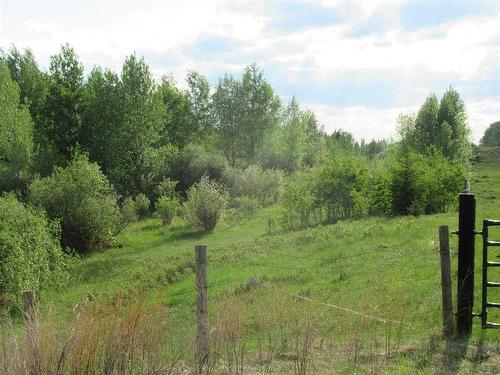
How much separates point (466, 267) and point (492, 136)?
152621mm

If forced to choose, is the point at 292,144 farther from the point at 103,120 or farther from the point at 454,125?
the point at 103,120

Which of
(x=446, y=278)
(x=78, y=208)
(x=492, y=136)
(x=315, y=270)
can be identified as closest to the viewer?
(x=446, y=278)

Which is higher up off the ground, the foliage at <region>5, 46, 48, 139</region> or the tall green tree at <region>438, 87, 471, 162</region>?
the foliage at <region>5, 46, 48, 139</region>

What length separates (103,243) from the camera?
3306 cm

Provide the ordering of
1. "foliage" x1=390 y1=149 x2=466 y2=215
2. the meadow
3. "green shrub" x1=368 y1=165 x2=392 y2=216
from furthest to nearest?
"green shrub" x1=368 y1=165 x2=392 y2=216 → "foliage" x1=390 y1=149 x2=466 y2=215 → the meadow

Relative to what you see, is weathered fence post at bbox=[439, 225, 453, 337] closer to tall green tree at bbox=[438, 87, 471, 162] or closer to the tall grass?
the tall grass

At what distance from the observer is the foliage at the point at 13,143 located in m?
43.8

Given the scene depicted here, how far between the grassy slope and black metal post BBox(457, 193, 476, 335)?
1.10 feet

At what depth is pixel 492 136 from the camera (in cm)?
14562

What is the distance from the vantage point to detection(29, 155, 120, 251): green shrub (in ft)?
104

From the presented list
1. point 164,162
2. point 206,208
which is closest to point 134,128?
point 164,162

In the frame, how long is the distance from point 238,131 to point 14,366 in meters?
66.5

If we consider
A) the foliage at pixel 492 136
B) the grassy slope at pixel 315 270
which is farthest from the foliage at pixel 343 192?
the foliage at pixel 492 136

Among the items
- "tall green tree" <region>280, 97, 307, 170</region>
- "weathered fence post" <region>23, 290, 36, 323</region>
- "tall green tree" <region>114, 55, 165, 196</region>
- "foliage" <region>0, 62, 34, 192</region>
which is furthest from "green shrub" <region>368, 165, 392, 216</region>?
"tall green tree" <region>280, 97, 307, 170</region>
